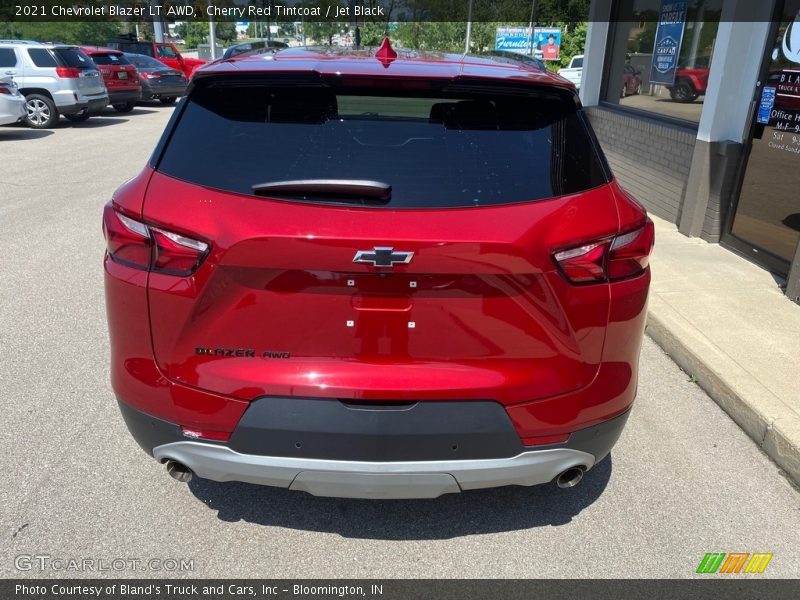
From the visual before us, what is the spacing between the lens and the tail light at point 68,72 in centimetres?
1450

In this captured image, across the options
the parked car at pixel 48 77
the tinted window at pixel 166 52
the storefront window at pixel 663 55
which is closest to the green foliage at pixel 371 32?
the tinted window at pixel 166 52

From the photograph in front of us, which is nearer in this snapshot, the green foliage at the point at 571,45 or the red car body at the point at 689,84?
the red car body at the point at 689,84

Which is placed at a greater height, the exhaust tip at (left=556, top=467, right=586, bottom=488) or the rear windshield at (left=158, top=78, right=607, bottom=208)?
the rear windshield at (left=158, top=78, right=607, bottom=208)

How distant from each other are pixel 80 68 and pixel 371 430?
51.9 ft

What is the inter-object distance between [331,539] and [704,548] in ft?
5.07

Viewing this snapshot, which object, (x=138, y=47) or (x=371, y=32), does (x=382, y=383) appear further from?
(x=371, y=32)

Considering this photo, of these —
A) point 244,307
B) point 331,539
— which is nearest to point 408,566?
point 331,539

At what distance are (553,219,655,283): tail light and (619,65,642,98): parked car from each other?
7.73 meters

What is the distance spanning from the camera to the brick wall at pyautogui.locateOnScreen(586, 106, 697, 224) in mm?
7090

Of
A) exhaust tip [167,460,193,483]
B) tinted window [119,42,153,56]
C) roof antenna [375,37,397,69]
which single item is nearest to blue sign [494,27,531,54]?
tinted window [119,42,153,56]

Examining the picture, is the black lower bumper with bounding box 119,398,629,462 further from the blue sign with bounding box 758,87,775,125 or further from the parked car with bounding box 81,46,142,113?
the parked car with bounding box 81,46,142,113

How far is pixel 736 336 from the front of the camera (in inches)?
171

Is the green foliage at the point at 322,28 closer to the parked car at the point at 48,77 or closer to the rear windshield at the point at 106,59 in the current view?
the rear windshield at the point at 106,59

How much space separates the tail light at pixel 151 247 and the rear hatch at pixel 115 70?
57.0ft
